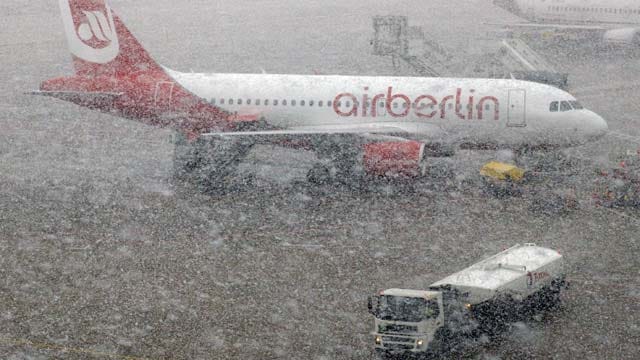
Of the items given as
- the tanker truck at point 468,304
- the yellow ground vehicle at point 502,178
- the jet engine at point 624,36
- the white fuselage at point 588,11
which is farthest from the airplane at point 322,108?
the white fuselage at point 588,11

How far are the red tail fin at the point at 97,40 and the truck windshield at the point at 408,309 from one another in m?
18.4

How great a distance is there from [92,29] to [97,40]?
18.7 inches

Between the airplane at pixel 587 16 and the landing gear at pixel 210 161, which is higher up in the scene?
the airplane at pixel 587 16

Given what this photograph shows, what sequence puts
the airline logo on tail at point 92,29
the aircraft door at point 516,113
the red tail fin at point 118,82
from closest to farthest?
the aircraft door at point 516,113
the red tail fin at point 118,82
the airline logo on tail at point 92,29

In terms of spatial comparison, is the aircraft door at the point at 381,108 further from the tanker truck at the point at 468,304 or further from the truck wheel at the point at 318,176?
the tanker truck at the point at 468,304

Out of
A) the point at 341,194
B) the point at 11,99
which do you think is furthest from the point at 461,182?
the point at 11,99

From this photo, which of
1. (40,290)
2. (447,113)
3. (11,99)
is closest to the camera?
(40,290)

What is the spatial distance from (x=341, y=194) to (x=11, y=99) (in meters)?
24.2

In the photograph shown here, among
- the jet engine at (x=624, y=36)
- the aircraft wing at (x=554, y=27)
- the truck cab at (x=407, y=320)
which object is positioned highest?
the aircraft wing at (x=554, y=27)

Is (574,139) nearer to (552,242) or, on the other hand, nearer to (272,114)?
(552,242)

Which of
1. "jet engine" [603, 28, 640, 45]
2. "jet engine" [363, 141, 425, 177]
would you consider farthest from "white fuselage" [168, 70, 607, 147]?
"jet engine" [603, 28, 640, 45]

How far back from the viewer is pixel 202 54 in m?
62.7

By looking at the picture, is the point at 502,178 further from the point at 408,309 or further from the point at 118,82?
the point at 118,82

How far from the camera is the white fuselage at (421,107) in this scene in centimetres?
3200
